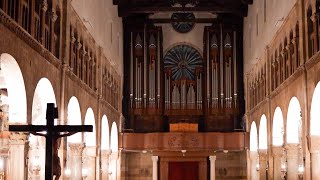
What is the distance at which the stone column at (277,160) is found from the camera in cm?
2938

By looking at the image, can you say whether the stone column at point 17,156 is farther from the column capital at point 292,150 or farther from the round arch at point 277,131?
the round arch at point 277,131

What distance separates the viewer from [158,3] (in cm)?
3959

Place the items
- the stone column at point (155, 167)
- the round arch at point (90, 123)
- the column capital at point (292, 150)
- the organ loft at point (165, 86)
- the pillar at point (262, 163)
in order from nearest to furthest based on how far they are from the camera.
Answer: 1. the organ loft at point (165, 86)
2. the column capital at point (292, 150)
3. the round arch at point (90, 123)
4. the pillar at point (262, 163)
5. the stone column at point (155, 167)

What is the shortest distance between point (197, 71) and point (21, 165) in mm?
25146

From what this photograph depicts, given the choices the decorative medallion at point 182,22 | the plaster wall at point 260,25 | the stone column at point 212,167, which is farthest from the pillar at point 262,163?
the decorative medallion at point 182,22

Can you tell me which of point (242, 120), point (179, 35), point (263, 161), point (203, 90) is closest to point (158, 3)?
point (179, 35)

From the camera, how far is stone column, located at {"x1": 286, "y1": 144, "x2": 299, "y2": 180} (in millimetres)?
26281

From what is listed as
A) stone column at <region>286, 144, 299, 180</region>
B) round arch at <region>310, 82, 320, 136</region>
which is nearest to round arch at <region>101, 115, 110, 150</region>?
stone column at <region>286, 144, 299, 180</region>

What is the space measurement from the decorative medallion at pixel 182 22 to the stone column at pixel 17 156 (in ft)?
83.2

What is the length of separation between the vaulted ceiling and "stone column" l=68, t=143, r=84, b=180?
48.3ft

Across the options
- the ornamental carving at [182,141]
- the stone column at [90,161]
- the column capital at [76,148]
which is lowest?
the stone column at [90,161]

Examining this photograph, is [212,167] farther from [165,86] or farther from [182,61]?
[182,61]

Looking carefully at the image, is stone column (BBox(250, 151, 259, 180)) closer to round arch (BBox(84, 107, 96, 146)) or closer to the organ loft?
the organ loft

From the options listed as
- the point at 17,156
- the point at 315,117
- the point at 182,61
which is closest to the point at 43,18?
the point at 17,156
